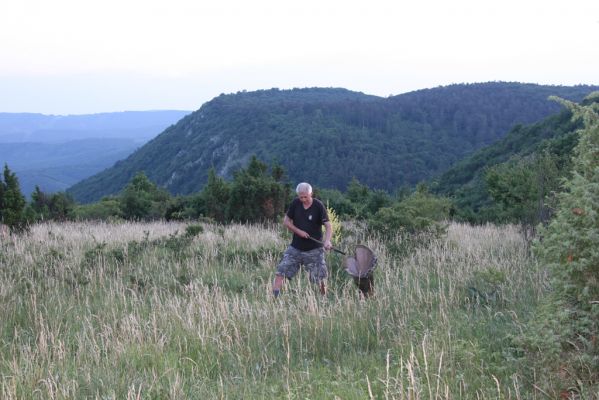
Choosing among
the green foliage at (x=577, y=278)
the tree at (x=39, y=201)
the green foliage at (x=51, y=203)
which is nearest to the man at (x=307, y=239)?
the green foliage at (x=577, y=278)

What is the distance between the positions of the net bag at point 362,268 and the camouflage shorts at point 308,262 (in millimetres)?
803

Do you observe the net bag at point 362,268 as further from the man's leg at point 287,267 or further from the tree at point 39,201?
the tree at point 39,201

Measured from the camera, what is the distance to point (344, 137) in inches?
3994

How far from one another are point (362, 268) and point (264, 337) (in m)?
1.75

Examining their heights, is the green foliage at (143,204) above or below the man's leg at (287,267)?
below

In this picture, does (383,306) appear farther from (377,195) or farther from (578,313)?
(377,195)

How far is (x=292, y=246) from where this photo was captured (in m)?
7.14

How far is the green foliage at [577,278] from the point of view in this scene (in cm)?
327

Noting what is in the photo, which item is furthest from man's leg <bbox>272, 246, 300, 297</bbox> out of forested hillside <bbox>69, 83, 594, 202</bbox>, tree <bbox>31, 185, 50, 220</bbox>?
forested hillside <bbox>69, 83, 594, 202</bbox>

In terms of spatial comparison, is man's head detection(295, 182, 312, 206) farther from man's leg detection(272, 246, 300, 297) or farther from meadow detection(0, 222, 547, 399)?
meadow detection(0, 222, 547, 399)

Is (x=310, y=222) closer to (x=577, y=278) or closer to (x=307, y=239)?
(x=307, y=239)

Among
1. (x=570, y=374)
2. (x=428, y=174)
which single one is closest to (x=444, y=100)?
(x=428, y=174)

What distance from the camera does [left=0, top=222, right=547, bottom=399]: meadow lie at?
3.72m

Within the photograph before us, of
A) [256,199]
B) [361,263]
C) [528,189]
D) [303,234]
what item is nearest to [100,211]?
[256,199]
